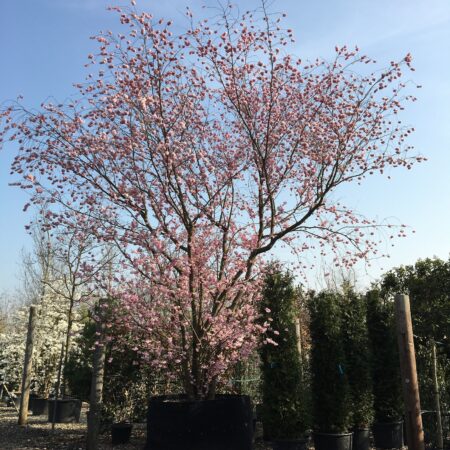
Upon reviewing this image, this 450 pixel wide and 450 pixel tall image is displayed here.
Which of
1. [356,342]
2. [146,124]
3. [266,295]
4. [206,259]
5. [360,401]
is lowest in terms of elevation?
[360,401]

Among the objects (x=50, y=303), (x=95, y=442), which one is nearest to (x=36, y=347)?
(x=50, y=303)

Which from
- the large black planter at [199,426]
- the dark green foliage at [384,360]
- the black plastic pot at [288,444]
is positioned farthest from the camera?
the dark green foliage at [384,360]

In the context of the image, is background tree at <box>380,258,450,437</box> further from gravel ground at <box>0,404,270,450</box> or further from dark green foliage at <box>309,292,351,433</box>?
gravel ground at <box>0,404,270,450</box>

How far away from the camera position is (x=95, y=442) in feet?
21.3

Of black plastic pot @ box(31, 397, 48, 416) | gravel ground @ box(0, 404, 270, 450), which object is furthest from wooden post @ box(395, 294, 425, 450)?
black plastic pot @ box(31, 397, 48, 416)

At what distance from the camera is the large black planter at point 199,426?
19.0 ft

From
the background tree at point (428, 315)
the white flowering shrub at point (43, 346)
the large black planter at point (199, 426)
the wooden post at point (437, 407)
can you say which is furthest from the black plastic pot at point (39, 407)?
the wooden post at point (437, 407)

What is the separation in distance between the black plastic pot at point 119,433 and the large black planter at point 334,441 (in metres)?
3.01

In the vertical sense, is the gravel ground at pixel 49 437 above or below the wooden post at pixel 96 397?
below

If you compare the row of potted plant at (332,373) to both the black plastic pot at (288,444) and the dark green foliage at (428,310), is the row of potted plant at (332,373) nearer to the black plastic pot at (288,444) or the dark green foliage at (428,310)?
the black plastic pot at (288,444)

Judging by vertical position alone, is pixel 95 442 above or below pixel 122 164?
below

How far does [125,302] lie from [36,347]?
25.4 feet

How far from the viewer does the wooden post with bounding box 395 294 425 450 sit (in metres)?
5.06

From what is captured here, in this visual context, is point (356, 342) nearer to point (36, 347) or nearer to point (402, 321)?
point (402, 321)
